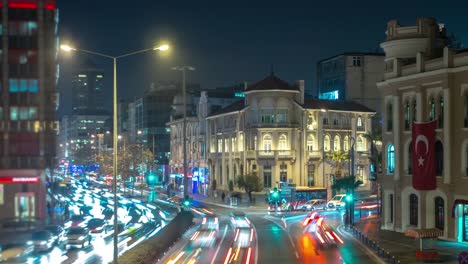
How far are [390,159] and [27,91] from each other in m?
31.1

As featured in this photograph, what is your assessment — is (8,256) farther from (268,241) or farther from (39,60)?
(39,60)

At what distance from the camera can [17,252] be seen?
119 ft

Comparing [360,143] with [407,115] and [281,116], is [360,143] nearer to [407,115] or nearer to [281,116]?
[281,116]

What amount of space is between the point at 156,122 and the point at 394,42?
113472mm

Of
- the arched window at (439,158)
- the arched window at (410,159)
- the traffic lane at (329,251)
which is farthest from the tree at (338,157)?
the arched window at (439,158)

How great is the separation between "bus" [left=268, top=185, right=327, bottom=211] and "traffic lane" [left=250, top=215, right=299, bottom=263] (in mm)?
16790

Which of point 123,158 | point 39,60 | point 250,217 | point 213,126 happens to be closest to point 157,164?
point 123,158

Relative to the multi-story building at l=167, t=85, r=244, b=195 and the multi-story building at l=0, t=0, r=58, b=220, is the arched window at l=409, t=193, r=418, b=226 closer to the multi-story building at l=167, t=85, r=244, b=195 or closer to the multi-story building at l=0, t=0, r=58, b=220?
the multi-story building at l=0, t=0, r=58, b=220

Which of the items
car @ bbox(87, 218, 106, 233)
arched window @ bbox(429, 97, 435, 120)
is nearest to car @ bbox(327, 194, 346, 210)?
car @ bbox(87, 218, 106, 233)

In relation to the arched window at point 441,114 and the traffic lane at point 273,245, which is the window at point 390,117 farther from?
the traffic lane at point 273,245

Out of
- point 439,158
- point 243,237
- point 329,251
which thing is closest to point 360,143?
point 439,158

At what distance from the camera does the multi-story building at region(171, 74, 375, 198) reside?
89.0m

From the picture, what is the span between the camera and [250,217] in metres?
67.8

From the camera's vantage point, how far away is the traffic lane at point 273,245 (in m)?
35.8
